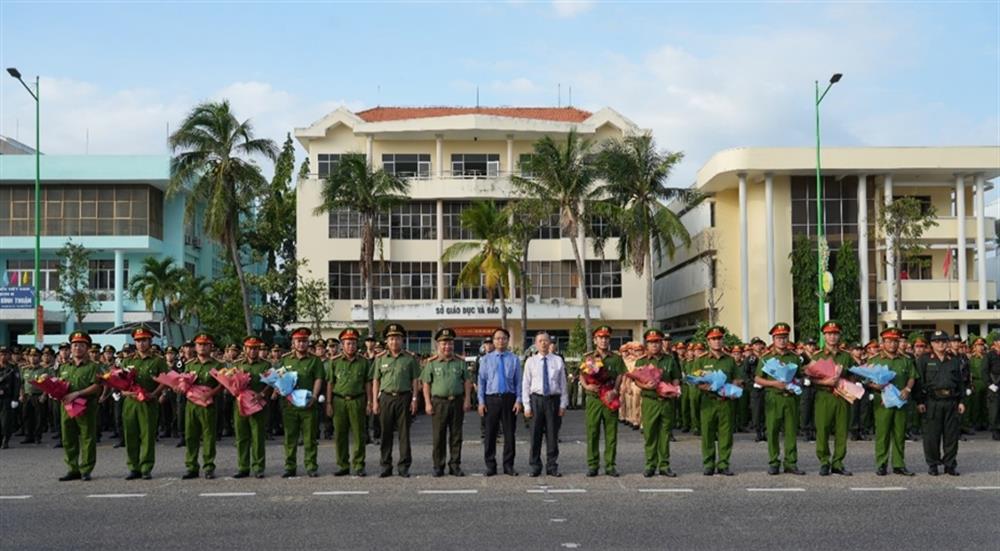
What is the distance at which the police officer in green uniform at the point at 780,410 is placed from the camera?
51.4ft

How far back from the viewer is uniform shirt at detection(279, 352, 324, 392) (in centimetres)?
1627

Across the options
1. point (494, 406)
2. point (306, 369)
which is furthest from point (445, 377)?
point (306, 369)

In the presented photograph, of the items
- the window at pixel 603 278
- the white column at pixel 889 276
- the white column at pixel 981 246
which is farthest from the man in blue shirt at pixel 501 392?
the white column at pixel 981 246

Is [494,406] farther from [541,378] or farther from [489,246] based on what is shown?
[489,246]

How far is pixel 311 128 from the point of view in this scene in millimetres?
59219

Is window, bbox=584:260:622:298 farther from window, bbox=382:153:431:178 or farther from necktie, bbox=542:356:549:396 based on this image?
necktie, bbox=542:356:549:396

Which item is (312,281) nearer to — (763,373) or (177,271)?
(177,271)

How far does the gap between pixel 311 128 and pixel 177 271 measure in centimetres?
997

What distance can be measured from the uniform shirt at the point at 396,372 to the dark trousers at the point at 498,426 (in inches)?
45.8

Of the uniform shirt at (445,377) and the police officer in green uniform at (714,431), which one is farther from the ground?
the uniform shirt at (445,377)

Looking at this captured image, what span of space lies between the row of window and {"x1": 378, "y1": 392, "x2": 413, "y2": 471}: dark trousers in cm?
4252

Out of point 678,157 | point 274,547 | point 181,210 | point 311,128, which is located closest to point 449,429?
point 274,547

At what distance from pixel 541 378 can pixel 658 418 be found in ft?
5.59

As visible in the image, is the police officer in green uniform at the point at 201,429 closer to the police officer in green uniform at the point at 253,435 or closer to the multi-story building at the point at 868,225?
the police officer in green uniform at the point at 253,435
